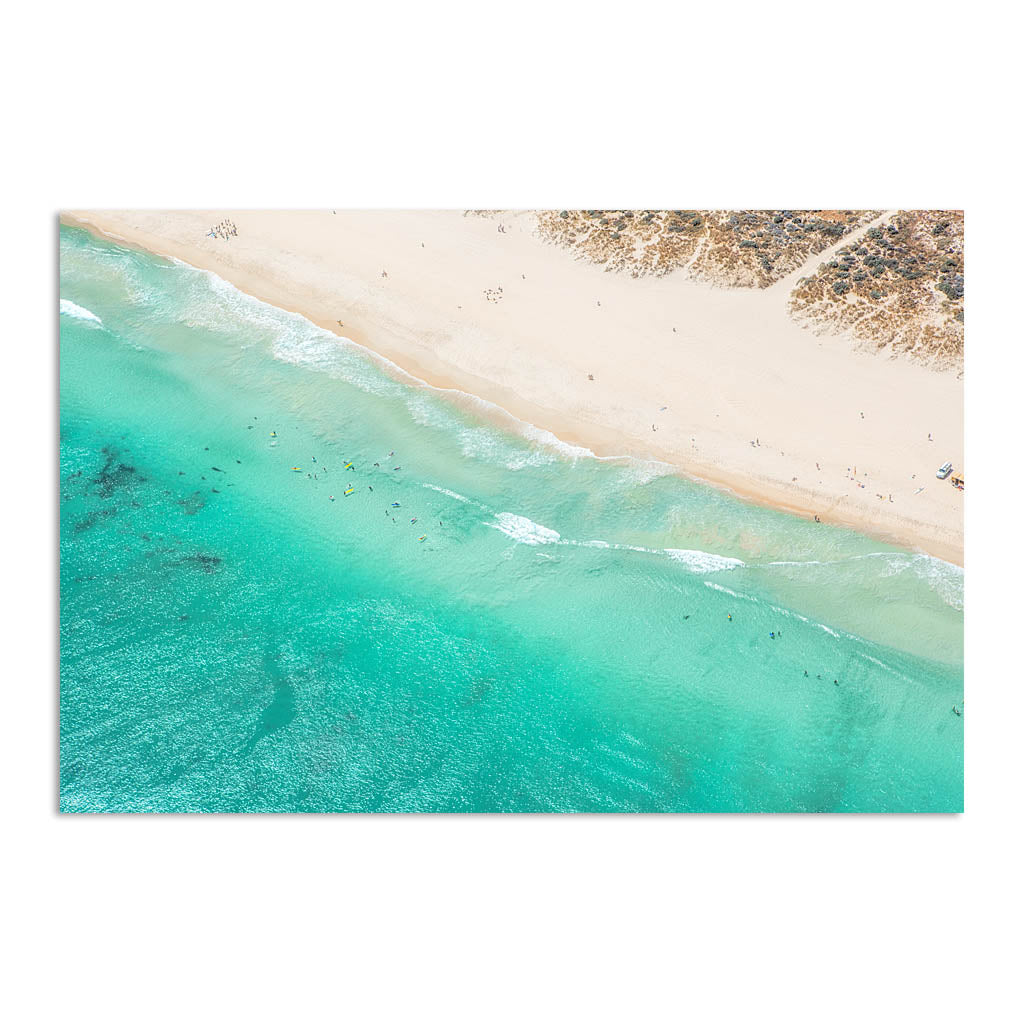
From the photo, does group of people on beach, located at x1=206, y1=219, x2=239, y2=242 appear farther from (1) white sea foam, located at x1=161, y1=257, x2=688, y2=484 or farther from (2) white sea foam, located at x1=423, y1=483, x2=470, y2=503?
(2) white sea foam, located at x1=423, y1=483, x2=470, y2=503

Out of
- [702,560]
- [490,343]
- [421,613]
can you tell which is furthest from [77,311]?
[702,560]

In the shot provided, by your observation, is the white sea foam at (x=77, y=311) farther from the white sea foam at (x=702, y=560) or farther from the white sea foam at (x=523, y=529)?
the white sea foam at (x=702, y=560)

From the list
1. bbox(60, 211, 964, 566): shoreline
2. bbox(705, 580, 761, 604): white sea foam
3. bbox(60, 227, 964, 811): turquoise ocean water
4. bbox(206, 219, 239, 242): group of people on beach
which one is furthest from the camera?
bbox(206, 219, 239, 242): group of people on beach

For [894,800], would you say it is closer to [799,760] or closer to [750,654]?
[799,760]

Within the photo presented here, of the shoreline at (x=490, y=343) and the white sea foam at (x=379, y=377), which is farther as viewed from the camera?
the white sea foam at (x=379, y=377)

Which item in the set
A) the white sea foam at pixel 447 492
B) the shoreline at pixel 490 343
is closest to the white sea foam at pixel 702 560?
the shoreline at pixel 490 343

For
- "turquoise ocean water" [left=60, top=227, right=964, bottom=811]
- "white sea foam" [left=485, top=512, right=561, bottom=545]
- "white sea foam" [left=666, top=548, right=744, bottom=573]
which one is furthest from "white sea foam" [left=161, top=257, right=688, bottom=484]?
"white sea foam" [left=666, top=548, right=744, bottom=573]

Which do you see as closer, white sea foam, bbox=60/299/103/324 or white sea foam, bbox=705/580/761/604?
white sea foam, bbox=60/299/103/324
